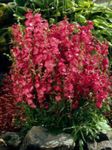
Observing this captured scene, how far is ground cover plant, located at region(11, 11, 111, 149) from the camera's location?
569cm

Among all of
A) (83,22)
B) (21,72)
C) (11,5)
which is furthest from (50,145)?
(11,5)

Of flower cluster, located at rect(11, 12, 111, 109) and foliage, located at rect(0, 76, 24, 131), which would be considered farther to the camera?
foliage, located at rect(0, 76, 24, 131)

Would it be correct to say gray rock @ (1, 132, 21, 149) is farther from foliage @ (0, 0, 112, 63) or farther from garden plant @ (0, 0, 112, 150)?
foliage @ (0, 0, 112, 63)

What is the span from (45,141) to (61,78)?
2.49ft

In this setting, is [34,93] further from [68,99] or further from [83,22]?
[83,22]

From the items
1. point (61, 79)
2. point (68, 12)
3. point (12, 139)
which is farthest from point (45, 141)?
point (68, 12)

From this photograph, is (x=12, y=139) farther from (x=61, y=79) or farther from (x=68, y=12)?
(x=68, y=12)

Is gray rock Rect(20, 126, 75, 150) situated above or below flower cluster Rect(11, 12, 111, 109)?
below

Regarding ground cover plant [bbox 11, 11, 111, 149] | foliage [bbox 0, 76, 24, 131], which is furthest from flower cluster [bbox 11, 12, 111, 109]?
foliage [bbox 0, 76, 24, 131]

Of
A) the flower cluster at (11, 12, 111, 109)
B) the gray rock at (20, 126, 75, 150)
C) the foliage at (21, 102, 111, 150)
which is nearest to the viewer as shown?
the gray rock at (20, 126, 75, 150)

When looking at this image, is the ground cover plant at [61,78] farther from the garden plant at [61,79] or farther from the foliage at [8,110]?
the foliage at [8,110]

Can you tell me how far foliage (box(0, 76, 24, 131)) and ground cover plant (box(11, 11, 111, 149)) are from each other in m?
0.51

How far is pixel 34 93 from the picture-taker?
607cm

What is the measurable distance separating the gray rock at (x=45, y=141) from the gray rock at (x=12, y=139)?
146mm
